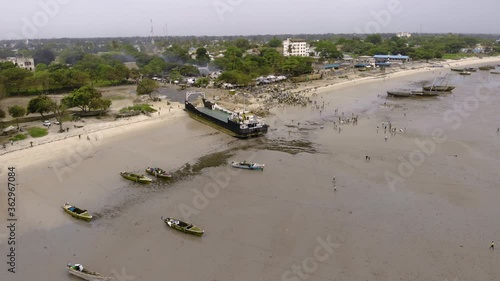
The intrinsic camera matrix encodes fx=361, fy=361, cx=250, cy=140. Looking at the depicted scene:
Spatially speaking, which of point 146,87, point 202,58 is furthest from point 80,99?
point 202,58

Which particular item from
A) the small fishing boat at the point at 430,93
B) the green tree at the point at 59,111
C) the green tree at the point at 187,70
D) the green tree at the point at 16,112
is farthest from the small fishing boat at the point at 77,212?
the green tree at the point at 187,70

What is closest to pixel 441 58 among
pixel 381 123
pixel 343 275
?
pixel 381 123

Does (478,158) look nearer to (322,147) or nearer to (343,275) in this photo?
(322,147)

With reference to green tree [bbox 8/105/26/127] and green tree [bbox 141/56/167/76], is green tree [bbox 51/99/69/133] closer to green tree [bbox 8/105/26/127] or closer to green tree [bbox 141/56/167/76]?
green tree [bbox 8/105/26/127]

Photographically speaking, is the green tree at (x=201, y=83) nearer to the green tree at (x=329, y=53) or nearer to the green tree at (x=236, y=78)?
the green tree at (x=236, y=78)

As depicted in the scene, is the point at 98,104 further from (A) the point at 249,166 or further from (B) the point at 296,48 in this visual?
(B) the point at 296,48

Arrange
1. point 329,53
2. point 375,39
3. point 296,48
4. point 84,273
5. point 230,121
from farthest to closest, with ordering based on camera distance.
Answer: point 375,39
point 296,48
point 329,53
point 230,121
point 84,273

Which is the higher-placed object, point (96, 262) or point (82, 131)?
point (82, 131)
